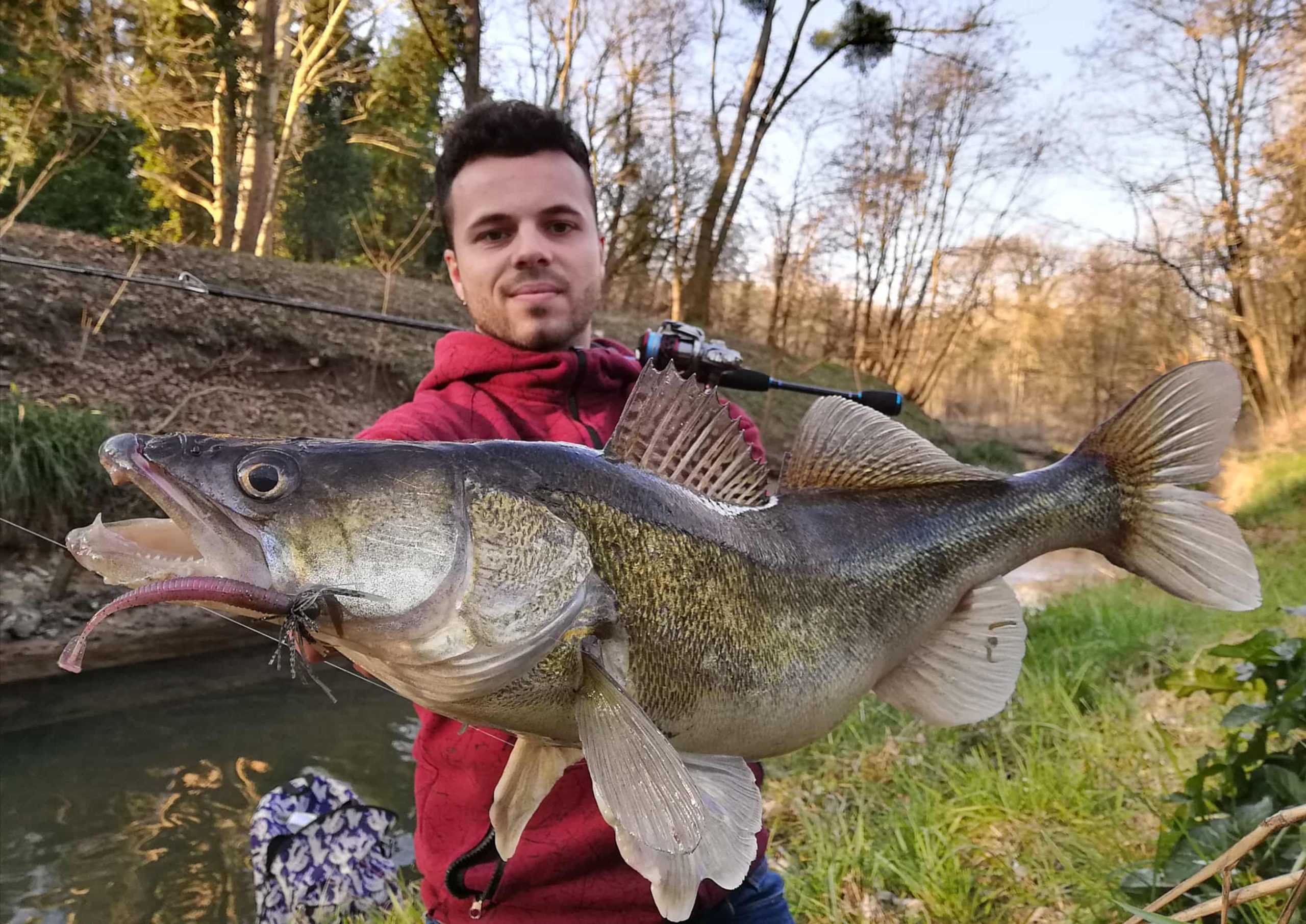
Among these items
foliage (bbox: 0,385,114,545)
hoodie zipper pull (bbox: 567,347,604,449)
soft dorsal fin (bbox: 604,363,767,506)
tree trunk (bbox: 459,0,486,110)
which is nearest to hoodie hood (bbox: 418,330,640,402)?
hoodie zipper pull (bbox: 567,347,604,449)

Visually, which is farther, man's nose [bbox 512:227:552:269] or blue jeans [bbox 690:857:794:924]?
man's nose [bbox 512:227:552:269]

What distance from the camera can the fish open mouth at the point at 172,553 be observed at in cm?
104

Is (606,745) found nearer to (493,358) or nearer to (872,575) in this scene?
(872,575)

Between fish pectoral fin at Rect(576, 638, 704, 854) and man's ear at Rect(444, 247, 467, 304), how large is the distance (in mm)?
1637

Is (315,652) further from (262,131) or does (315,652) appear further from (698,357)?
(262,131)

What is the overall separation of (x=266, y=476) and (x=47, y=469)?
732 centimetres

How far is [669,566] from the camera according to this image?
4.57 ft

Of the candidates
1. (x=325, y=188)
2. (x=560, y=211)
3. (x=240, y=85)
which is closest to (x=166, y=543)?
(x=560, y=211)

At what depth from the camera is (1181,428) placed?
2033 millimetres

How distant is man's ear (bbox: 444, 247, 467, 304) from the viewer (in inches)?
99.0

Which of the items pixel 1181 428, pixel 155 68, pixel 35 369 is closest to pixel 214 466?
pixel 1181 428

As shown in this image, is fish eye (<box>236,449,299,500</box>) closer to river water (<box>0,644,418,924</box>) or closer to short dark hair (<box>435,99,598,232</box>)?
short dark hair (<box>435,99,598,232</box>)

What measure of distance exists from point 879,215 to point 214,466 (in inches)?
957

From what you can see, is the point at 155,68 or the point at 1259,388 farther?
the point at 1259,388
